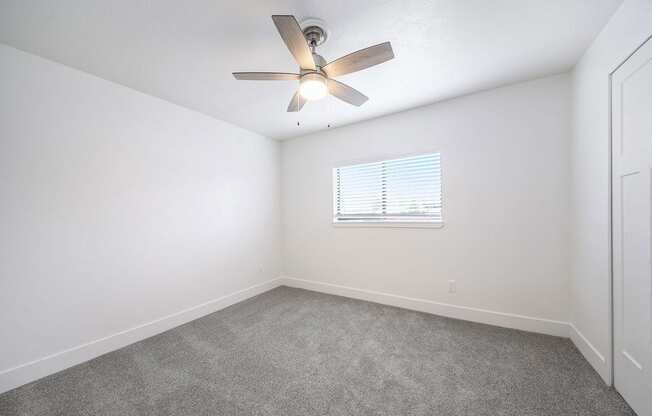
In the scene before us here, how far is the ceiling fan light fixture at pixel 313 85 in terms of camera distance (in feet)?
5.65

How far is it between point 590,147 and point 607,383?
1.69 metres

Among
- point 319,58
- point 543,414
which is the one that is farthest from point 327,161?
point 543,414

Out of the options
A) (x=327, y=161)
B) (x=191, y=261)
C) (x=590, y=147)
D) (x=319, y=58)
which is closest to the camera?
(x=319, y=58)

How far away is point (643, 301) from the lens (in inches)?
57.4

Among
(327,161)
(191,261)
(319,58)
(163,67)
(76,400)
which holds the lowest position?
(76,400)

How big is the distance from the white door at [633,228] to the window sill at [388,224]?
1429 millimetres

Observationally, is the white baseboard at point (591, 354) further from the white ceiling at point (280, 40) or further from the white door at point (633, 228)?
the white ceiling at point (280, 40)

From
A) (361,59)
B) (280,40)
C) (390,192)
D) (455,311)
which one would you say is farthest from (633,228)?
(280,40)

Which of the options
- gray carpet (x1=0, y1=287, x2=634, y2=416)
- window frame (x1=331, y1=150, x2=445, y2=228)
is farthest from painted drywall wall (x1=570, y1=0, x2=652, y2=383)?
window frame (x1=331, y1=150, x2=445, y2=228)

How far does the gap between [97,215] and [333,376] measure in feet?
8.10

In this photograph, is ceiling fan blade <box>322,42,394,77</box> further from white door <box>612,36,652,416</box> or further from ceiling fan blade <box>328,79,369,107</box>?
white door <box>612,36,652,416</box>

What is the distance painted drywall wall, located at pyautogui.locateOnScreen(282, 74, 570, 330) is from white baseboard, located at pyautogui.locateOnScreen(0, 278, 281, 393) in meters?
1.85

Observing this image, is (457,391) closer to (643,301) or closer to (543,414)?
(543,414)

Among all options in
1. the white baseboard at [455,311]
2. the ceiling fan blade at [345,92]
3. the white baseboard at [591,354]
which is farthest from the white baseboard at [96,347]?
the white baseboard at [591,354]
